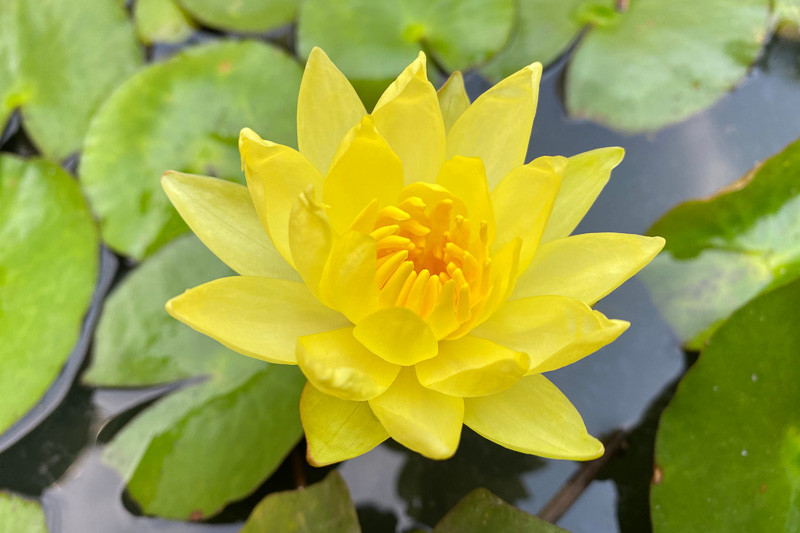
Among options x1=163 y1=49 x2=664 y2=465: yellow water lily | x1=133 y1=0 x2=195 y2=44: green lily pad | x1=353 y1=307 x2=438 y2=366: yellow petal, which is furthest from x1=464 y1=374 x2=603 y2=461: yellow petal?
x1=133 y1=0 x2=195 y2=44: green lily pad

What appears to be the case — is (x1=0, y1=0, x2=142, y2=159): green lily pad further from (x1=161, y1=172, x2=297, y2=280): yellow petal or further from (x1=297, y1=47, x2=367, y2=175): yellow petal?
(x1=297, y1=47, x2=367, y2=175): yellow petal

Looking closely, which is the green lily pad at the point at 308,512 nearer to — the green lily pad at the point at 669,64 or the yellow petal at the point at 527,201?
the yellow petal at the point at 527,201

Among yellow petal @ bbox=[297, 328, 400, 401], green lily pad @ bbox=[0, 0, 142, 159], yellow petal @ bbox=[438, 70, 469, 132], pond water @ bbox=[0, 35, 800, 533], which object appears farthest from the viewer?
green lily pad @ bbox=[0, 0, 142, 159]

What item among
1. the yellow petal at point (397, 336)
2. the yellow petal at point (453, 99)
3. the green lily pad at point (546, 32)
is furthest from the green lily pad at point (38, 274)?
the green lily pad at point (546, 32)

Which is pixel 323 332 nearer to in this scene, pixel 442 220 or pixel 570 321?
pixel 442 220

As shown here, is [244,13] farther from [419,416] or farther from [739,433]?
[739,433]

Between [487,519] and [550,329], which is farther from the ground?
[550,329]

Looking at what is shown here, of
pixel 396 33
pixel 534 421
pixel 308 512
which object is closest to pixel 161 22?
pixel 396 33
